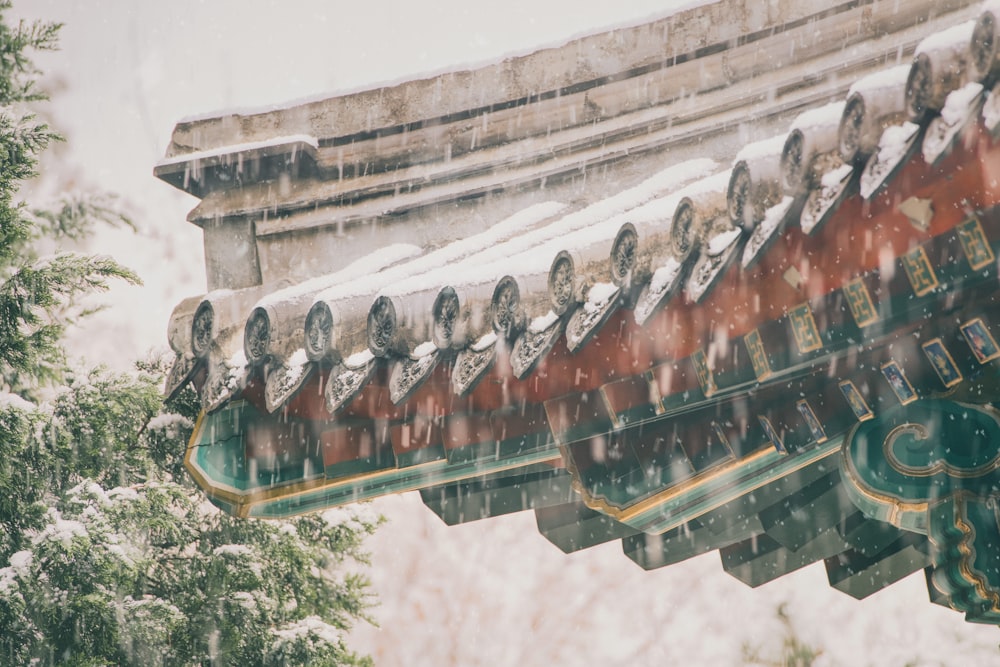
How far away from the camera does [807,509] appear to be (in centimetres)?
367

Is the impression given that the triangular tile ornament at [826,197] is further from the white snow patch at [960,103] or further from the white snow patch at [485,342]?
the white snow patch at [485,342]

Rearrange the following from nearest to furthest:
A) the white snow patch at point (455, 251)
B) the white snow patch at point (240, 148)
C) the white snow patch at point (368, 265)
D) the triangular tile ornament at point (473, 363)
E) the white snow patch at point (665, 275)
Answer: the white snow patch at point (665, 275) → the triangular tile ornament at point (473, 363) → the white snow patch at point (455, 251) → the white snow patch at point (368, 265) → the white snow patch at point (240, 148)

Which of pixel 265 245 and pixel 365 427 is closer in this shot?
pixel 365 427

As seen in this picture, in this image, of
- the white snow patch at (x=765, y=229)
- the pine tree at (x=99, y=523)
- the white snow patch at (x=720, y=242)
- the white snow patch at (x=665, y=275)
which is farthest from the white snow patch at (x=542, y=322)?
the pine tree at (x=99, y=523)

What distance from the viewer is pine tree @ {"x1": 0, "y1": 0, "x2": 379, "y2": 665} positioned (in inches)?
223

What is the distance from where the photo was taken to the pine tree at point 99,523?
567 cm

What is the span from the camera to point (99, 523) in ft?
18.6

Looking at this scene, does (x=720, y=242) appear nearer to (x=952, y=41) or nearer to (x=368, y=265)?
(x=952, y=41)

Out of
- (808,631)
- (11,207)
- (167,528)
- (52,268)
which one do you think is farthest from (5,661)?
(808,631)

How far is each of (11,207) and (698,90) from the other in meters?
4.33

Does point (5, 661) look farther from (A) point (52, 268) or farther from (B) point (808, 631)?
(B) point (808, 631)

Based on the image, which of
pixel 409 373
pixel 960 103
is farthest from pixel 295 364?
pixel 960 103

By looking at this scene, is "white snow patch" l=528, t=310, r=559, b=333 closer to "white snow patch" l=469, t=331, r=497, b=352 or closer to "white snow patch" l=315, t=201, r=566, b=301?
"white snow patch" l=469, t=331, r=497, b=352

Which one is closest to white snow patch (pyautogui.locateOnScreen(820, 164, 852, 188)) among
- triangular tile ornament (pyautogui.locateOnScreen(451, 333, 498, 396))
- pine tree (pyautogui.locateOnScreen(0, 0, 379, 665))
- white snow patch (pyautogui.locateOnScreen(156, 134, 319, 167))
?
triangular tile ornament (pyautogui.locateOnScreen(451, 333, 498, 396))
